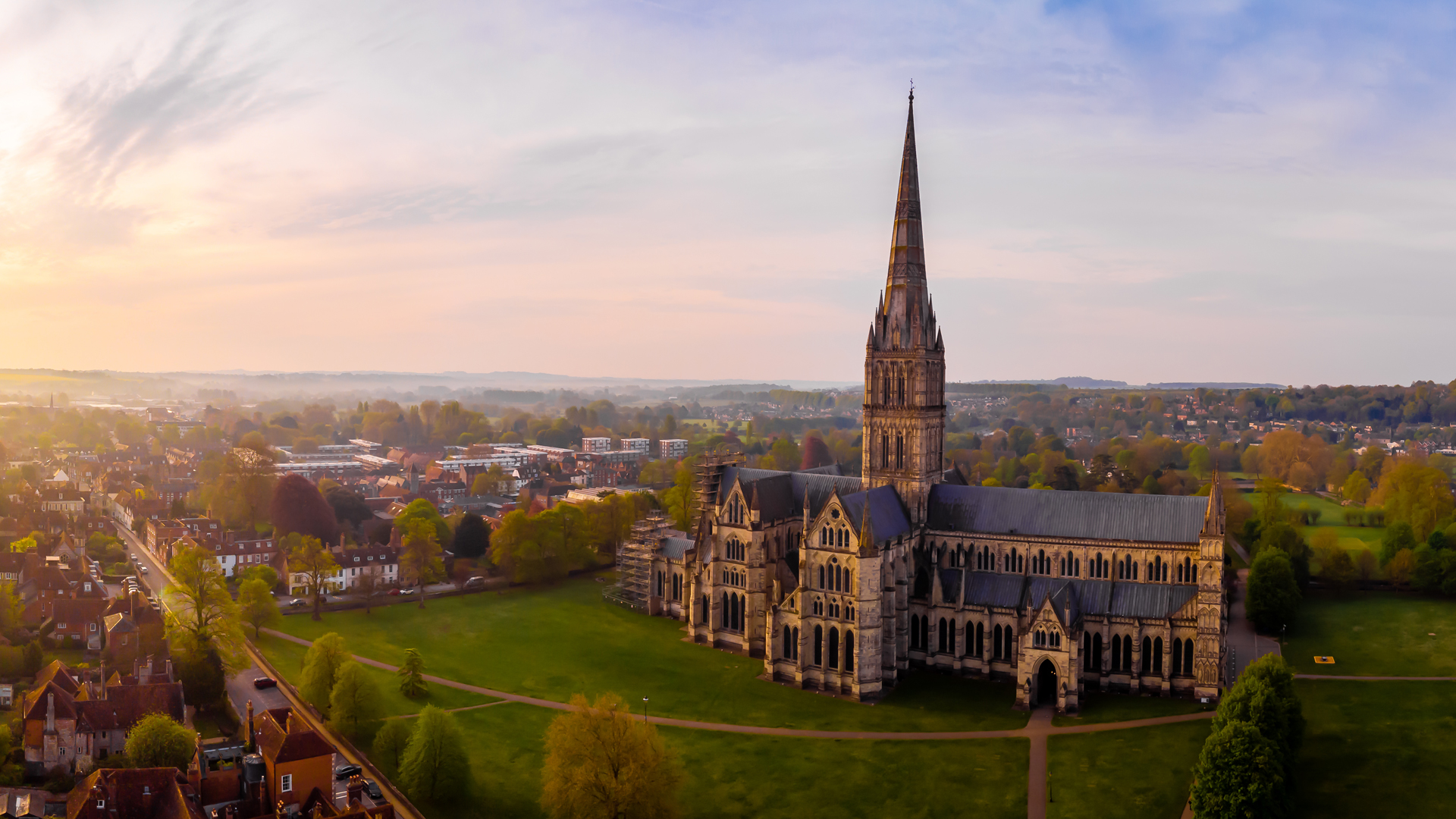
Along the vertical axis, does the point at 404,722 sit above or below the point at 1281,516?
below

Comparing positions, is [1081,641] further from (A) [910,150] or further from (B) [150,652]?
(B) [150,652]

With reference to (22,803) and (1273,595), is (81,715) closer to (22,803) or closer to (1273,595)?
(22,803)

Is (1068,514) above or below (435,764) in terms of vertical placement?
above

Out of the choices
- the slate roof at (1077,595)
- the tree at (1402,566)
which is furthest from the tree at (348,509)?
the tree at (1402,566)

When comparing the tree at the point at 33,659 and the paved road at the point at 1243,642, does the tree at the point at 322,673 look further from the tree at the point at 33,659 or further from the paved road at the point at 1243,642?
the paved road at the point at 1243,642

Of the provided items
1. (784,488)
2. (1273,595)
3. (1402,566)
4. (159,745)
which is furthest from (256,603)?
(1402,566)

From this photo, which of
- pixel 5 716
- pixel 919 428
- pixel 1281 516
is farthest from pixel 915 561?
pixel 5 716
